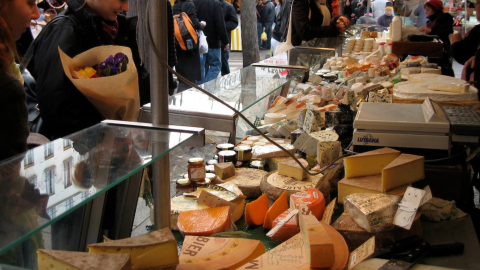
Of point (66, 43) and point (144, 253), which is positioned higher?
point (66, 43)

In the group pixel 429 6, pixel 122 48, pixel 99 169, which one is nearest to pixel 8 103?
pixel 99 169

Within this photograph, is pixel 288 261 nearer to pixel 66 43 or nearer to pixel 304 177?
pixel 304 177

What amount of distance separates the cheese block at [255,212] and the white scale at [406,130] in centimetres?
51

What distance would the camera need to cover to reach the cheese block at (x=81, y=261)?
99cm

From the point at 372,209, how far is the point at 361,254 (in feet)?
0.78

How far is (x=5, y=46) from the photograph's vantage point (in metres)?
1.56

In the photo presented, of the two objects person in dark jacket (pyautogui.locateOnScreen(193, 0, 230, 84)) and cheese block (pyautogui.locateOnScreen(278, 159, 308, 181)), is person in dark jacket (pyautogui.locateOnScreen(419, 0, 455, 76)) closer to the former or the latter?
person in dark jacket (pyautogui.locateOnScreen(193, 0, 230, 84))

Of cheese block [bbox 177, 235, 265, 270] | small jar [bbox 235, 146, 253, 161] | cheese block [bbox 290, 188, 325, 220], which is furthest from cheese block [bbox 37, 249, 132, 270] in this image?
small jar [bbox 235, 146, 253, 161]

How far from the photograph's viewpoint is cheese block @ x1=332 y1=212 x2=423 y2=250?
1552 mm

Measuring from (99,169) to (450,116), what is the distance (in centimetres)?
154

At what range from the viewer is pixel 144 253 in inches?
43.7

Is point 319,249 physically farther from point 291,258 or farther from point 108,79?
point 108,79

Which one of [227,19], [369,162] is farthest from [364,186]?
[227,19]

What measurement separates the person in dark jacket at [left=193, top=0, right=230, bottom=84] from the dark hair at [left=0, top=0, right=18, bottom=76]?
558cm
